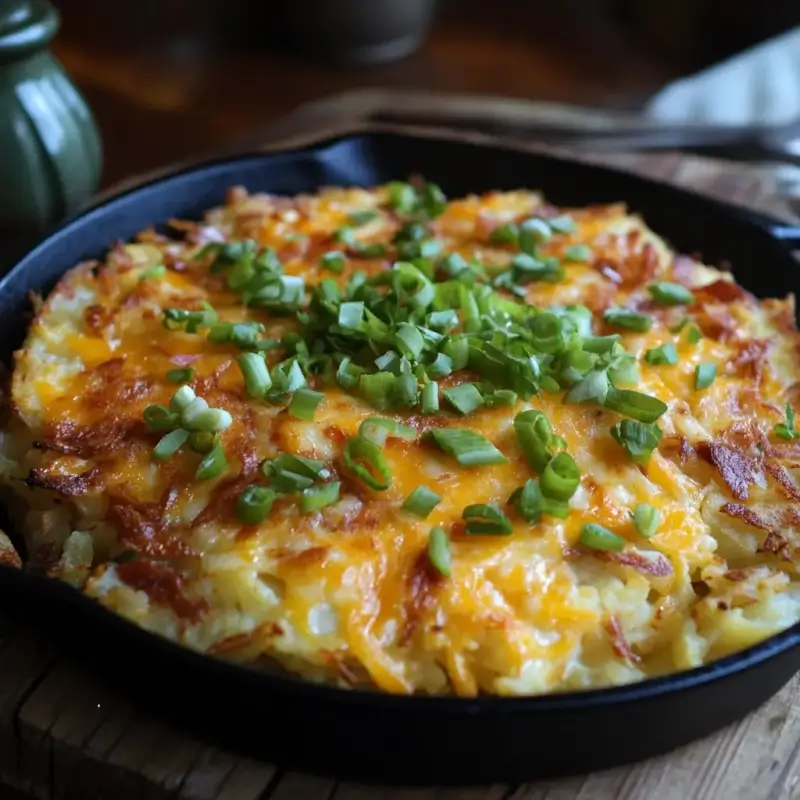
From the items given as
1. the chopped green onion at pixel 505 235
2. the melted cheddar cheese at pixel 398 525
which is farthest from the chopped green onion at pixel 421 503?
the chopped green onion at pixel 505 235

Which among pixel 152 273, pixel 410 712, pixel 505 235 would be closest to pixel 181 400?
pixel 152 273

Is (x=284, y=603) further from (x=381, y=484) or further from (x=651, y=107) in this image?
(x=651, y=107)

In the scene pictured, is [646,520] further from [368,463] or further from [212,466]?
[212,466]

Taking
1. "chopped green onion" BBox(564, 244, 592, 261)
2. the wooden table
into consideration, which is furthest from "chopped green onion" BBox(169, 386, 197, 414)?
the wooden table

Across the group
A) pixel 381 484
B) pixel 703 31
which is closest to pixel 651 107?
pixel 703 31

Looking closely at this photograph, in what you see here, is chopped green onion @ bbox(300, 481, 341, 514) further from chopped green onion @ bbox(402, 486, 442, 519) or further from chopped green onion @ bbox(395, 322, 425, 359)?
chopped green onion @ bbox(395, 322, 425, 359)

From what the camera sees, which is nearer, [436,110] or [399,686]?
[399,686]

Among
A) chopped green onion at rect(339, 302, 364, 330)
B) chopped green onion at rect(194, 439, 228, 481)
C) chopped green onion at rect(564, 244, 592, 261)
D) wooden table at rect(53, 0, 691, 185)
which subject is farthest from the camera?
wooden table at rect(53, 0, 691, 185)
